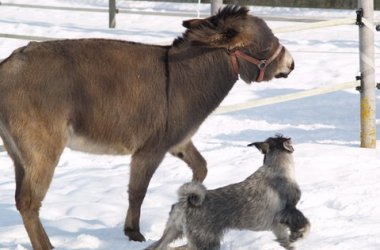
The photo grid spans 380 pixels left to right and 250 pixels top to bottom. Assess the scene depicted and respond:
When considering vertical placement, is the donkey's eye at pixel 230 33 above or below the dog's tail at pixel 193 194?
above

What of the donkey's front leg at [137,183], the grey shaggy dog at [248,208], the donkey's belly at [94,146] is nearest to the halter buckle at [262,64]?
the grey shaggy dog at [248,208]

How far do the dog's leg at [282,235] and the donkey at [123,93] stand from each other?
3.25ft

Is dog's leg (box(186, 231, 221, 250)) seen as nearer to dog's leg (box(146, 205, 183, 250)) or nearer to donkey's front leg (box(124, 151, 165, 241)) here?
dog's leg (box(146, 205, 183, 250))

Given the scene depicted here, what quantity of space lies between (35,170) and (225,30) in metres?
1.53

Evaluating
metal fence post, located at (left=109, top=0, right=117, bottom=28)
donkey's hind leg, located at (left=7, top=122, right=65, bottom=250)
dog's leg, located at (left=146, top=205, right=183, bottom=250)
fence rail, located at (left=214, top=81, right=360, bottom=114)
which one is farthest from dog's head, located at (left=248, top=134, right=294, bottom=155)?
metal fence post, located at (left=109, top=0, right=117, bottom=28)

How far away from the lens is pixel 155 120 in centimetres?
573

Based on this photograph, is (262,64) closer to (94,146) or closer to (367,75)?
(94,146)

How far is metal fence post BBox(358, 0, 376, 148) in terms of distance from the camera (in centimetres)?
842

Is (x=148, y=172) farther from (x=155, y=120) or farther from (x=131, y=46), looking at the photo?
(x=131, y=46)

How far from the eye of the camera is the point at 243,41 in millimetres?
5863

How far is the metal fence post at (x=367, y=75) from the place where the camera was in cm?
842

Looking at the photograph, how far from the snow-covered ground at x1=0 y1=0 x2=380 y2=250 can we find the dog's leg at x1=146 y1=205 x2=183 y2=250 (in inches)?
20.0

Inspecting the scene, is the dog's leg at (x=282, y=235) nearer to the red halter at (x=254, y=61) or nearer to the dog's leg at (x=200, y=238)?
the dog's leg at (x=200, y=238)

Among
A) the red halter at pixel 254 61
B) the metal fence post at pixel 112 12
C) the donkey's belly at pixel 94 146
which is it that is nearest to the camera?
the donkey's belly at pixel 94 146
